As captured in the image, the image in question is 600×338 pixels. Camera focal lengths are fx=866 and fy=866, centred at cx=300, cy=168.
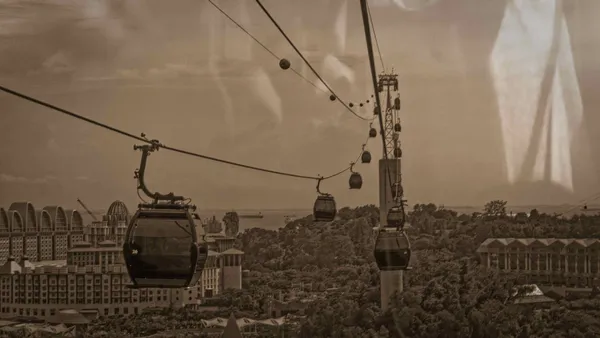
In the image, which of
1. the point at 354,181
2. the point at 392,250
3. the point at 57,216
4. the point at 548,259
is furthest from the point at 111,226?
the point at 392,250

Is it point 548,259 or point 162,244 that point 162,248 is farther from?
point 548,259

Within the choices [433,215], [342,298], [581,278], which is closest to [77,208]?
[342,298]

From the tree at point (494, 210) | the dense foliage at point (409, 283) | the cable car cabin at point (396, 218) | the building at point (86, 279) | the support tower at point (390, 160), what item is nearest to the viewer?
the cable car cabin at point (396, 218)

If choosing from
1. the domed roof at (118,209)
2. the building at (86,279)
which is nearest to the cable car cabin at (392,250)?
the domed roof at (118,209)

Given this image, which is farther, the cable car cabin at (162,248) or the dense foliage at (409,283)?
the dense foliage at (409,283)

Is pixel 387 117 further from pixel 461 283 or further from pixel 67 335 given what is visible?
pixel 67 335

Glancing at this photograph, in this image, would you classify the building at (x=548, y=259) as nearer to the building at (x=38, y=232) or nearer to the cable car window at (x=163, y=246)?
the building at (x=38, y=232)

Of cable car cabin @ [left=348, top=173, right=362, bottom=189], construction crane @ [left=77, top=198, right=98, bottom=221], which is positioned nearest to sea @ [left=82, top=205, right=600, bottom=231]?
construction crane @ [left=77, top=198, right=98, bottom=221]

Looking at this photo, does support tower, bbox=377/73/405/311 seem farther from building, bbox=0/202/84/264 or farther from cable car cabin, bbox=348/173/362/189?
building, bbox=0/202/84/264
